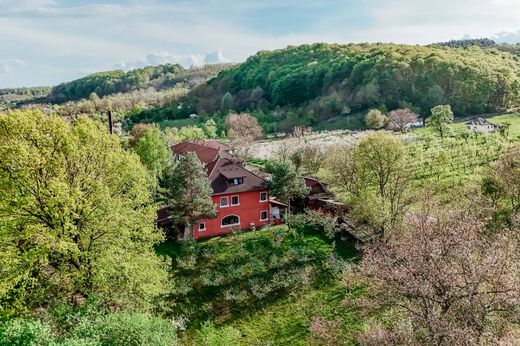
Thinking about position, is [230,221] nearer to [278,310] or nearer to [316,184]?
[316,184]

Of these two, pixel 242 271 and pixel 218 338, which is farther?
pixel 242 271

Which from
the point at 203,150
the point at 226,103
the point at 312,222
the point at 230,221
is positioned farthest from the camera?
the point at 226,103

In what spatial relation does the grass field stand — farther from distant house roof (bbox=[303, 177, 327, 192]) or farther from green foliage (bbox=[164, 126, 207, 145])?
green foliage (bbox=[164, 126, 207, 145])

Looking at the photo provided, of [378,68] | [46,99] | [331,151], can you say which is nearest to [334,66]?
[378,68]

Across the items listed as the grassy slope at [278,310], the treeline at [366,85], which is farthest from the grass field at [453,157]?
the treeline at [366,85]

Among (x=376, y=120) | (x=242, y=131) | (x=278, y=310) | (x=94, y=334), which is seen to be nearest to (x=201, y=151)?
(x=278, y=310)

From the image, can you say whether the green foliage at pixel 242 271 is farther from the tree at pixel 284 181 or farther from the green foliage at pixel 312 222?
the tree at pixel 284 181

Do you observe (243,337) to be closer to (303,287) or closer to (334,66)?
(303,287)
